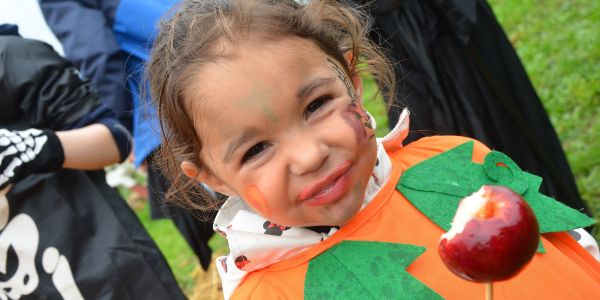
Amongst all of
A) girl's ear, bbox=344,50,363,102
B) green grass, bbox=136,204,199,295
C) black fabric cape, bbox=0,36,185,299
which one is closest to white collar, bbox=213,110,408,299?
girl's ear, bbox=344,50,363,102

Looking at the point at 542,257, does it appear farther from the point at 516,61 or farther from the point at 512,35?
the point at 512,35

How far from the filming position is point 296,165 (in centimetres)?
138

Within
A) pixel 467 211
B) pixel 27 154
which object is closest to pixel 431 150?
pixel 467 211

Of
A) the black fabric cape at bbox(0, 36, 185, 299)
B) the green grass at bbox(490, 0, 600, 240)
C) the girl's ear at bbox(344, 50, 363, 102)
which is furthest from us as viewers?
the green grass at bbox(490, 0, 600, 240)

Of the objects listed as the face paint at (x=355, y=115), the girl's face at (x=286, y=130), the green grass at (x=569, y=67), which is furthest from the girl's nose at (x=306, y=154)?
the green grass at (x=569, y=67)

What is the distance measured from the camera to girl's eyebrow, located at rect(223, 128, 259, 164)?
4.66ft

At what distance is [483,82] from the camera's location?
297 cm

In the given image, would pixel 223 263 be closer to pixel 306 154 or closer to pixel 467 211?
pixel 306 154

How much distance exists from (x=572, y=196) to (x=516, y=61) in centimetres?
70

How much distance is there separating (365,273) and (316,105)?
0.40 m

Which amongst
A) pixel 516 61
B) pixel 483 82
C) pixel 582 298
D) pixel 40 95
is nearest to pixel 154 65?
pixel 40 95

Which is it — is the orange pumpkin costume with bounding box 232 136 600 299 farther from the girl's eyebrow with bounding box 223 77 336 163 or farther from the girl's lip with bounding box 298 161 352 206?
the girl's eyebrow with bounding box 223 77 336 163

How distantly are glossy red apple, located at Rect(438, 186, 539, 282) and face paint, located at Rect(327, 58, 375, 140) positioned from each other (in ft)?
1.31

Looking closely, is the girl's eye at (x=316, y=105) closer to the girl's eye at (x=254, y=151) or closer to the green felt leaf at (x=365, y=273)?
the girl's eye at (x=254, y=151)
